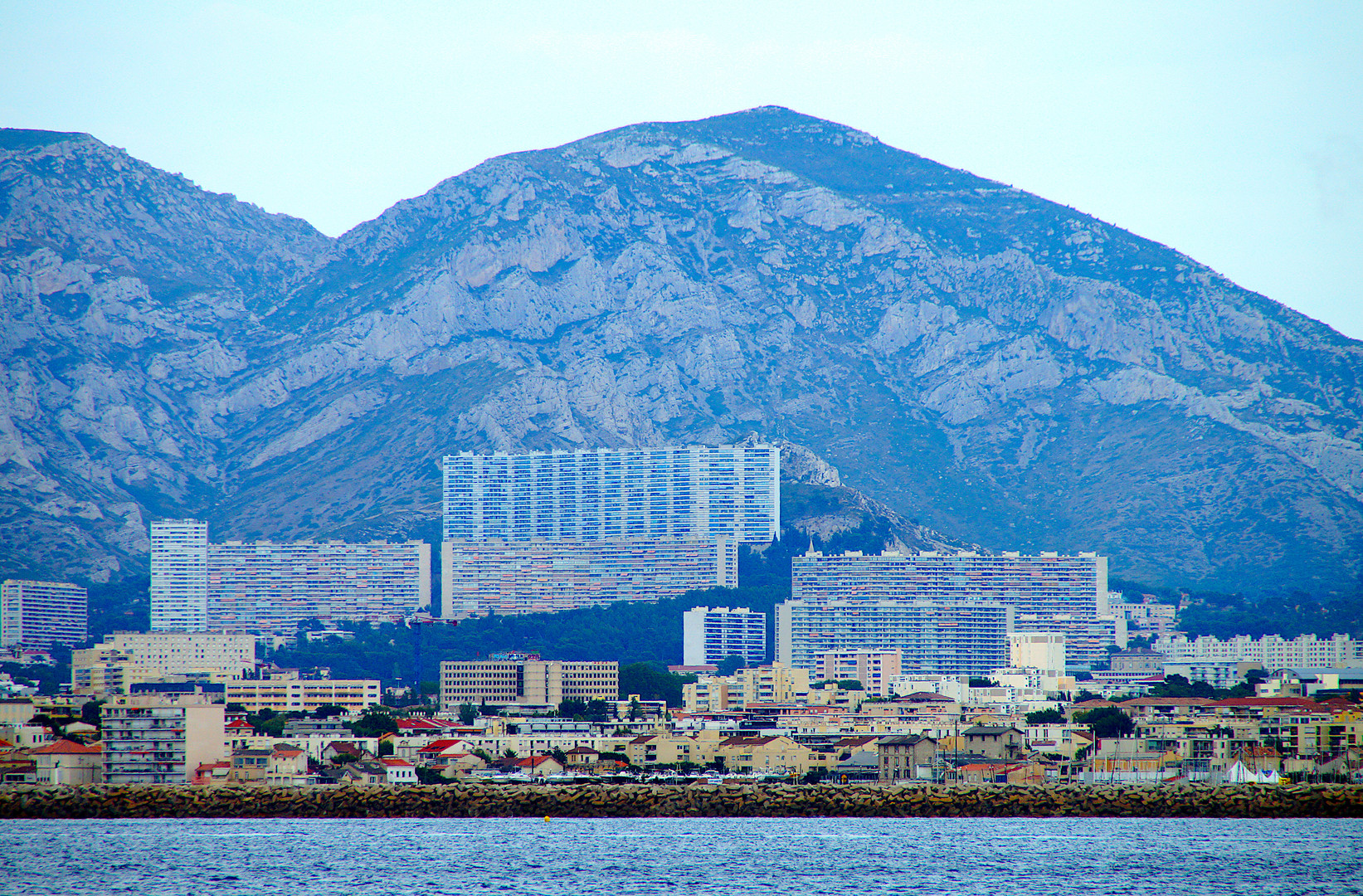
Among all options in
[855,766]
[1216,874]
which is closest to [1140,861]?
[1216,874]

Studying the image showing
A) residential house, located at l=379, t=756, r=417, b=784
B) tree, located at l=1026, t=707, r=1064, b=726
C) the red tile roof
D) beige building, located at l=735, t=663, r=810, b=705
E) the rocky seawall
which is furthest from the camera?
beige building, located at l=735, t=663, r=810, b=705

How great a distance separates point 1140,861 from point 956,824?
14.5 metres

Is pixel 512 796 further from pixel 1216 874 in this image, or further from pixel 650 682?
pixel 650 682

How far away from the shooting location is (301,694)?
171125 mm

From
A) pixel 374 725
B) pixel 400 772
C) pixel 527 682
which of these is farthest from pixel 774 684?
pixel 400 772

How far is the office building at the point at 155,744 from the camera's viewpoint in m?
100

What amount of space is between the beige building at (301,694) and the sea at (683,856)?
76.8 meters

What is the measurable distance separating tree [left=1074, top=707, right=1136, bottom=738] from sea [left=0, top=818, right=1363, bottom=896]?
1480 inches

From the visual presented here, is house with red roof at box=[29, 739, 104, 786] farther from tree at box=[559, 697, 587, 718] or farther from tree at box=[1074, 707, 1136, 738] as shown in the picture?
tree at box=[1074, 707, 1136, 738]

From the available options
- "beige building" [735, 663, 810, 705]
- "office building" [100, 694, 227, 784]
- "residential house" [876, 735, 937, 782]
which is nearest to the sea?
"office building" [100, 694, 227, 784]

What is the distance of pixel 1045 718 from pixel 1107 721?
12212 mm

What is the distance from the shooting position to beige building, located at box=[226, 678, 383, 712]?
169125 millimetres

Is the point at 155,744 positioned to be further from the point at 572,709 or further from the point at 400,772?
the point at 572,709

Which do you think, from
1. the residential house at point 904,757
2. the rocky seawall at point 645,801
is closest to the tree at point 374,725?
the rocky seawall at point 645,801
